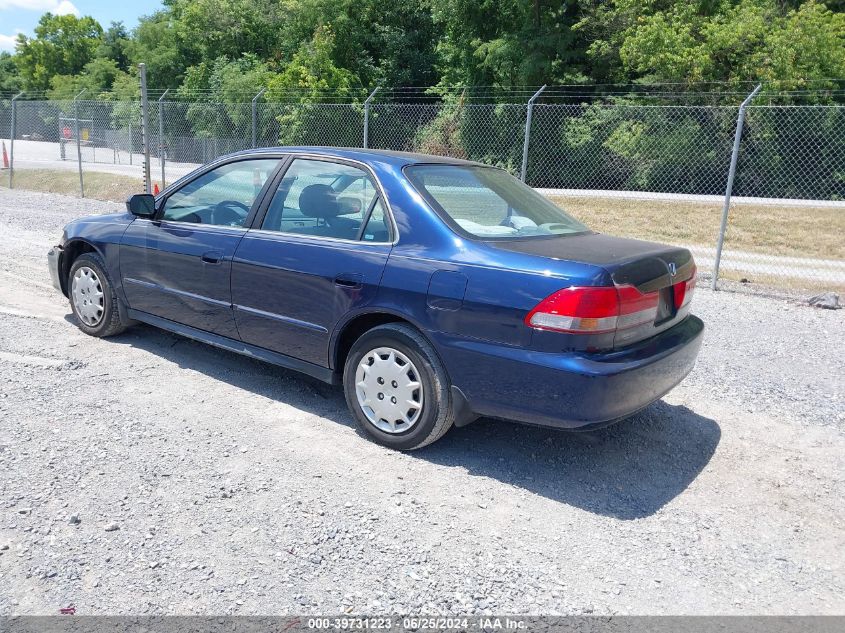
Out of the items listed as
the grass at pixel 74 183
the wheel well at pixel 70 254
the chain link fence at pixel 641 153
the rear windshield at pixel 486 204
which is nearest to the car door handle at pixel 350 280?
the rear windshield at pixel 486 204

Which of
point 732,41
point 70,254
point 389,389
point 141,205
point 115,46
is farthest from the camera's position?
point 115,46

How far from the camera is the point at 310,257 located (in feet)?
13.9

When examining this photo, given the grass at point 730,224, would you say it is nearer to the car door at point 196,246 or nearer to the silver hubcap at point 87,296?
the car door at point 196,246

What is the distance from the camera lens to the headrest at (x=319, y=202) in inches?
171

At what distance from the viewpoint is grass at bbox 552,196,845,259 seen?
600 inches

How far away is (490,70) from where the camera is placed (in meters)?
28.5

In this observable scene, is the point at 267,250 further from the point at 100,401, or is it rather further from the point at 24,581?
the point at 24,581

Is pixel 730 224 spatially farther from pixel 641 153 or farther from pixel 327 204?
pixel 327 204

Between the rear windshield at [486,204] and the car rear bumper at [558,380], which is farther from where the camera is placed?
the rear windshield at [486,204]

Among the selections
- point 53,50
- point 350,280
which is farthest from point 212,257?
point 53,50

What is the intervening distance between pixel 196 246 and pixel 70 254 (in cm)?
175

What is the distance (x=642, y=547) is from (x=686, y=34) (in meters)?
21.6

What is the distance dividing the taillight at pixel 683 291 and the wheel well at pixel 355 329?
60.2 inches

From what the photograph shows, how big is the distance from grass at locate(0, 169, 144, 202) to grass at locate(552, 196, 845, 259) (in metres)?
11.9
